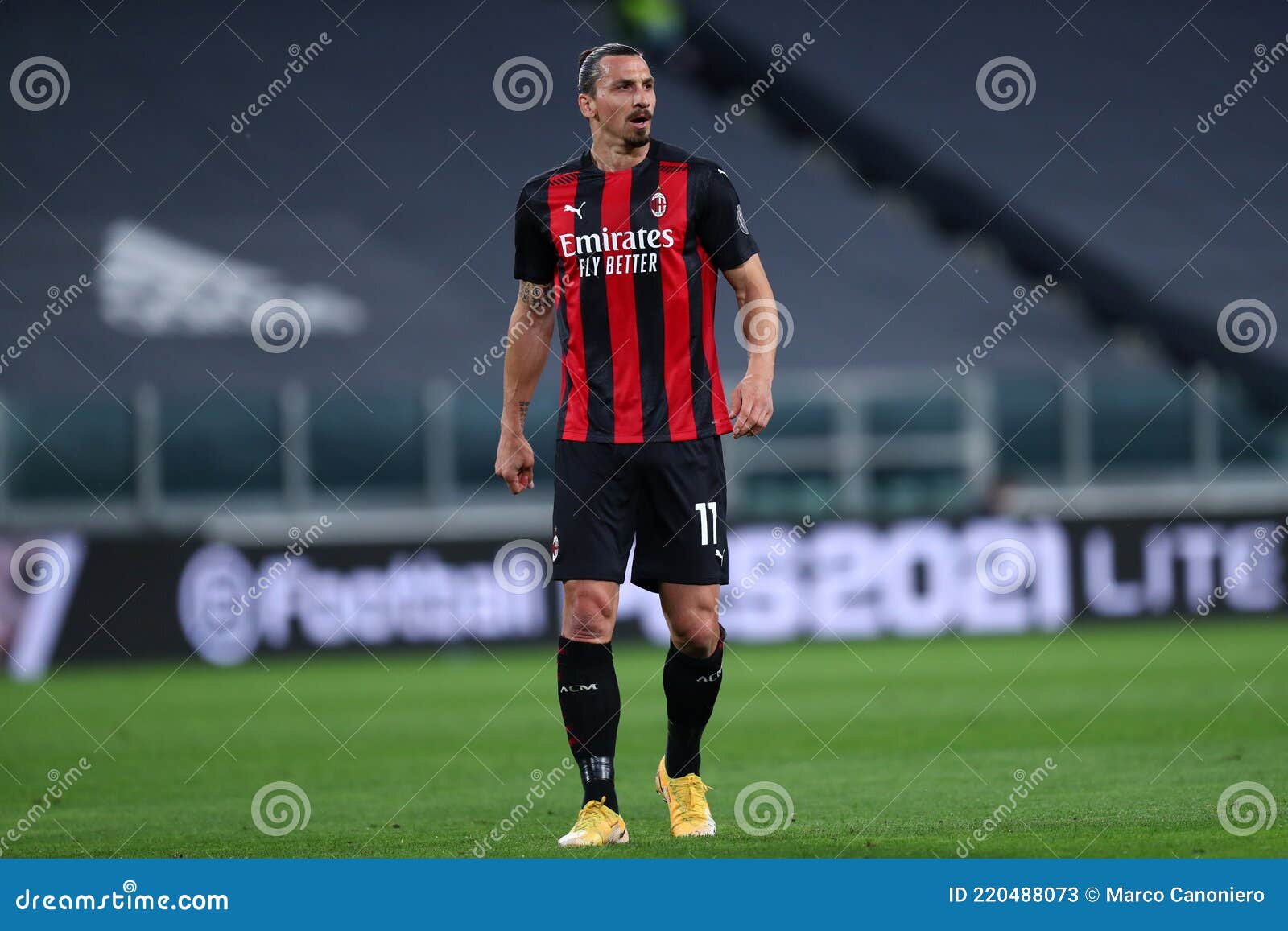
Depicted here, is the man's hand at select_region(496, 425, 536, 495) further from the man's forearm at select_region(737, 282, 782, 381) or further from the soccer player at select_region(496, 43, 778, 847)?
the man's forearm at select_region(737, 282, 782, 381)

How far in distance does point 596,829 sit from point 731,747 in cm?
364

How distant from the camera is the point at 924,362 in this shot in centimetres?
1928

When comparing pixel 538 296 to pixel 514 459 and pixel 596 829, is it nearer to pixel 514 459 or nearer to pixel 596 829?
pixel 514 459

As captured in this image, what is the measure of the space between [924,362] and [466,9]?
26.7 feet

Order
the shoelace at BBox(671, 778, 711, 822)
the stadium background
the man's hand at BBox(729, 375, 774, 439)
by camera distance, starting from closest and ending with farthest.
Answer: the man's hand at BBox(729, 375, 774, 439) < the shoelace at BBox(671, 778, 711, 822) < the stadium background

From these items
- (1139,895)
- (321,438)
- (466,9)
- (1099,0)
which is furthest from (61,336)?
(1139,895)

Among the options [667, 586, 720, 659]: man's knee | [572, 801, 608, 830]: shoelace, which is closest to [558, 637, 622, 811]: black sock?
[572, 801, 608, 830]: shoelace

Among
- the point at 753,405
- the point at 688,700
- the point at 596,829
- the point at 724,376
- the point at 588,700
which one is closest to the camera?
the point at 596,829

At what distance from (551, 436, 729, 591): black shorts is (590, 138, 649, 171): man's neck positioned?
0.86 meters

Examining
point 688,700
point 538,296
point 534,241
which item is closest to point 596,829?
point 688,700

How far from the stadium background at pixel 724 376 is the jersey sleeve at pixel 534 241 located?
81.0 inches

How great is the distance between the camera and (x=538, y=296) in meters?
5.70

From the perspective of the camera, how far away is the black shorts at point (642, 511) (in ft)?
17.7

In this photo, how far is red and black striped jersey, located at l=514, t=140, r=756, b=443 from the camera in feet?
17.9
